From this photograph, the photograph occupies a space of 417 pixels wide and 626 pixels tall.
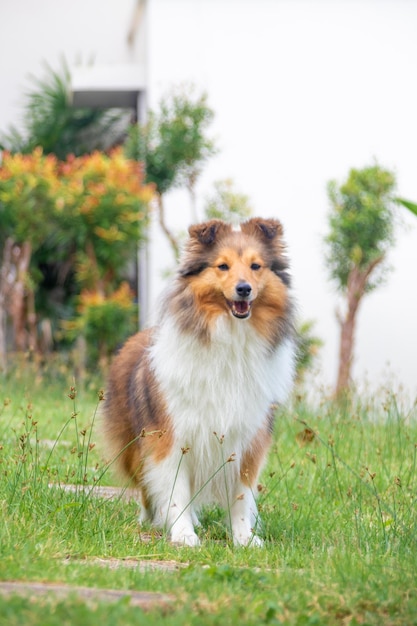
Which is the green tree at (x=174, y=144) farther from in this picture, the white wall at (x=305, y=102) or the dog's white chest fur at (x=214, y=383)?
the dog's white chest fur at (x=214, y=383)

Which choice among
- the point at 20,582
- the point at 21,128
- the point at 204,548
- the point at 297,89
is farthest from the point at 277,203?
the point at 20,582

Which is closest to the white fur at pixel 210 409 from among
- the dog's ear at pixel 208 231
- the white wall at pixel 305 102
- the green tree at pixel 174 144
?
the dog's ear at pixel 208 231

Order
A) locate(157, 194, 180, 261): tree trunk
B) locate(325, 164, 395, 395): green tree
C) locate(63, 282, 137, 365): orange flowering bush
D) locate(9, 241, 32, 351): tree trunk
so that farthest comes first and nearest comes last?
1. locate(157, 194, 180, 261): tree trunk
2. locate(9, 241, 32, 351): tree trunk
3. locate(325, 164, 395, 395): green tree
4. locate(63, 282, 137, 365): orange flowering bush

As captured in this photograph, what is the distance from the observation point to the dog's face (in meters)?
5.20

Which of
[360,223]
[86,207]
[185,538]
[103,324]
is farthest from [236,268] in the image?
[360,223]

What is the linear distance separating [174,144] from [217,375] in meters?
9.73

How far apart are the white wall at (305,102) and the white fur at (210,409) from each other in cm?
959

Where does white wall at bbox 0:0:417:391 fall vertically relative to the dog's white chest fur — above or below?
above

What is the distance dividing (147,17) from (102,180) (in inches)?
134

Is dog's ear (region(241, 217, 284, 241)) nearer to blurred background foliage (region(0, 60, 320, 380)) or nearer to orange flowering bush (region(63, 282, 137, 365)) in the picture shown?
blurred background foliage (region(0, 60, 320, 380))

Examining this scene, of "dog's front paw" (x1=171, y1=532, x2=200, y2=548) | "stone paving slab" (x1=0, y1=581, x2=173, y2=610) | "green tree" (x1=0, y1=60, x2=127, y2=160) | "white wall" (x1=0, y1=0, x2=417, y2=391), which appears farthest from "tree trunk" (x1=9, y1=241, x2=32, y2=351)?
"stone paving slab" (x1=0, y1=581, x2=173, y2=610)

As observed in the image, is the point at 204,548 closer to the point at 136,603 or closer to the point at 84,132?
the point at 136,603

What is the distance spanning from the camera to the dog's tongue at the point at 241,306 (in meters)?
5.20

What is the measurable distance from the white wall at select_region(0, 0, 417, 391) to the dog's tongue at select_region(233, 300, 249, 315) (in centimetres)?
970
